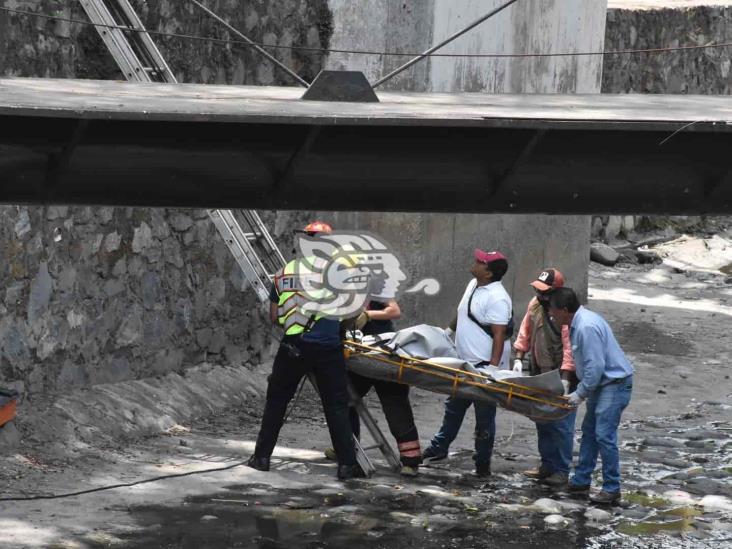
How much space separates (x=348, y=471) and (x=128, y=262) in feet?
9.07

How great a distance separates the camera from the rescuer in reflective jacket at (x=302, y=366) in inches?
393

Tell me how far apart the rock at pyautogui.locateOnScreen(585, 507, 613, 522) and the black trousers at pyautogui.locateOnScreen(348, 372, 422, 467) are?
55.3 inches

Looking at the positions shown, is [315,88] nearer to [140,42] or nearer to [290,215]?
[140,42]

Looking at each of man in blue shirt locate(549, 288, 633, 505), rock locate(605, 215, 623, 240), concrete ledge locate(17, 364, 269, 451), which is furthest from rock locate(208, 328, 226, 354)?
rock locate(605, 215, 623, 240)

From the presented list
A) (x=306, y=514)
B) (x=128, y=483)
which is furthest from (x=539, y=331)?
(x=128, y=483)

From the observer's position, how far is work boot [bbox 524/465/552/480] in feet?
35.2

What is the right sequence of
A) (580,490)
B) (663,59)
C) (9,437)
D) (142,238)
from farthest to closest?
(663,59) → (142,238) → (580,490) → (9,437)

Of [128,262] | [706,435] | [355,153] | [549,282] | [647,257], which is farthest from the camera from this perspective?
[647,257]

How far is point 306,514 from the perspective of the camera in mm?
9453

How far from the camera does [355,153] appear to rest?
23.2 ft

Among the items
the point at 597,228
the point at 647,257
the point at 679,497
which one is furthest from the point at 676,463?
the point at 597,228

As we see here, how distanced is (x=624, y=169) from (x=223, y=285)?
20.0 feet

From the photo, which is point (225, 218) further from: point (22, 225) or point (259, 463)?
point (259, 463)

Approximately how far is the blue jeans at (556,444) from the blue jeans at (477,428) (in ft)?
1.24
